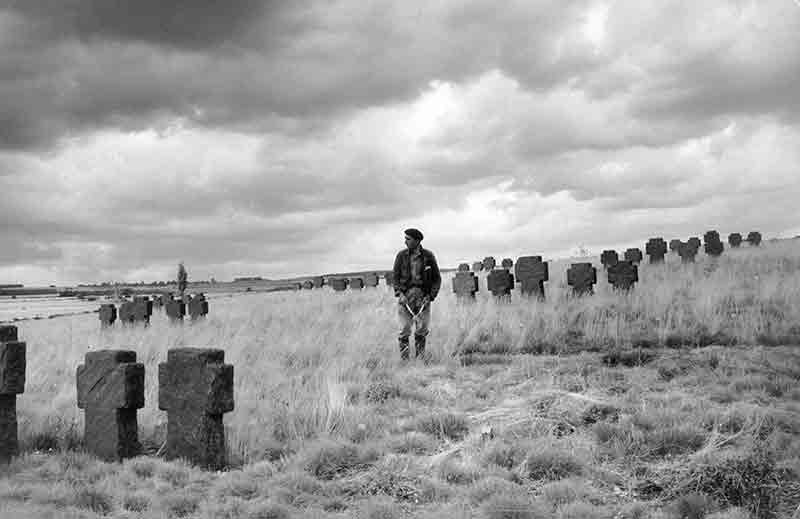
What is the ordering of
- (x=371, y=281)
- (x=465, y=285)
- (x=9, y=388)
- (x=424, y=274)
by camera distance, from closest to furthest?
(x=9, y=388), (x=424, y=274), (x=465, y=285), (x=371, y=281)

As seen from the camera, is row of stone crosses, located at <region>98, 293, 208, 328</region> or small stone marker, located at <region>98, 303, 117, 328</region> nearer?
row of stone crosses, located at <region>98, 293, 208, 328</region>

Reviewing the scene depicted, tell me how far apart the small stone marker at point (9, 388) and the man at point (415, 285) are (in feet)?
21.7

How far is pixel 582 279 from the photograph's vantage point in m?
19.4

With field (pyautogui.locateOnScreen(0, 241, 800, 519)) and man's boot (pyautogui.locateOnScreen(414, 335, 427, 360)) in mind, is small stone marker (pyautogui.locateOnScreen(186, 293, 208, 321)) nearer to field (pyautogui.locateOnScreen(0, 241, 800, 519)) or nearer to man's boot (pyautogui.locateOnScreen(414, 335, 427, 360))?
field (pyautogui.locateOnScreen(0, 241, 800, 519))

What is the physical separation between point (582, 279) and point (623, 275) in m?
1.05

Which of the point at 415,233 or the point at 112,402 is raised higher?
the point at 415,233

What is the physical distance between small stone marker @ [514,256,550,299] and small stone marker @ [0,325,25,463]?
13.0 m

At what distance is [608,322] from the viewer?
14.8 meters

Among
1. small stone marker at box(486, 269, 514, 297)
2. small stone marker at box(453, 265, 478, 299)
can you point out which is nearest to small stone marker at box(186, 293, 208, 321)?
small stone marker at box(453, 265, 478, 299)

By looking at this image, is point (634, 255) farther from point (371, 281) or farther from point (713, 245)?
point (371, 281)

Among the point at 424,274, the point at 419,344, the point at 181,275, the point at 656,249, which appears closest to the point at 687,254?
the point at 656,249

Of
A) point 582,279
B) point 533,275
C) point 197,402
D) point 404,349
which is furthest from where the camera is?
point 533,275

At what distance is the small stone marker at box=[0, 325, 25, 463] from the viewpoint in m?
8.60

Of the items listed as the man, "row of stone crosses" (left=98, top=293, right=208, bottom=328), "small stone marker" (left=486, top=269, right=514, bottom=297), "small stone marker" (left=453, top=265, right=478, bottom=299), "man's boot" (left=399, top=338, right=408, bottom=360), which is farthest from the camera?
"row of stone crosses" (left=98, top=293, right=208, bottom=328)
